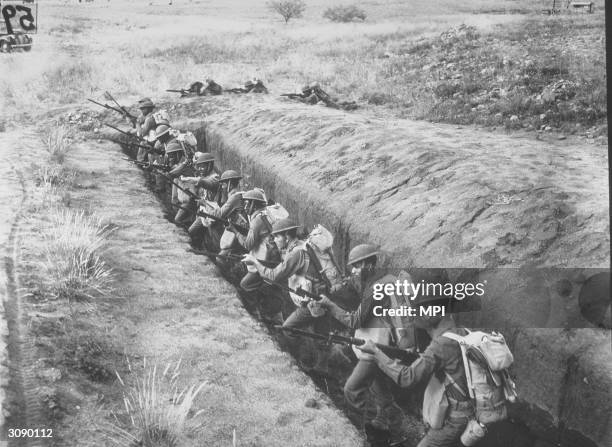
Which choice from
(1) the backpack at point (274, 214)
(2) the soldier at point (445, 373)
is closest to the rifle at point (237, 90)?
(1) the backpack at point (274, 214)

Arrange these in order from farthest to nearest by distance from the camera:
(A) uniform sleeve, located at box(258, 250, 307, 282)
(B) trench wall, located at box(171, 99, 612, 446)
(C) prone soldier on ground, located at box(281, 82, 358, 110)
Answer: (C) prone soldier on ground, located at box(281, 82, 358, 110), (A) uniform sleeve, located at box(258, 250, 307, 282), (B) trench wall, located at box(171, 99, 612, 446)

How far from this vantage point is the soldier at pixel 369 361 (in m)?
4.31

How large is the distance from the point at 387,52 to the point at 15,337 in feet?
23.9

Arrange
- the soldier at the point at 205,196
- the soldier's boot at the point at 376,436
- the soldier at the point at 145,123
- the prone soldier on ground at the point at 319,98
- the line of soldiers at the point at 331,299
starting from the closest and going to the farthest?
the line of soldiers at the point at 331,299 → the soldier's boot at the point at 376,436 → the soldier at the point at 205,196 → the soldier at the point at 145,123 → the prone soldier on ground at the point at 319,98

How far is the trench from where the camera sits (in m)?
3.64

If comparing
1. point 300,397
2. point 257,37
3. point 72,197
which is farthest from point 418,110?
point 300,397

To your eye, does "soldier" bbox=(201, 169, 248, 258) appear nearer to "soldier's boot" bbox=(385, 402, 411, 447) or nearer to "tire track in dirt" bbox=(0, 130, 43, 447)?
"tire track in dirt" bbox=(0, 130, 43, 447)

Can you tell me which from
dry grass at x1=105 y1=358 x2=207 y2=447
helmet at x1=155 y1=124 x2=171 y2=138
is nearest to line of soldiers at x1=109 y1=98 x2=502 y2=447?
helmet at x1=155 y1=124 x2=171 y2=138

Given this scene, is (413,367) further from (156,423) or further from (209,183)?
(209,183)

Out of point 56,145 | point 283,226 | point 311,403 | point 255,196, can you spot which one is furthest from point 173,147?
point 311,403

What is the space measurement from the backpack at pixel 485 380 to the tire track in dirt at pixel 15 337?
8.75 feet

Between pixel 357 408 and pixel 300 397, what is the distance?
0.57 metres

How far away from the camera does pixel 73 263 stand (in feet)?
17.6

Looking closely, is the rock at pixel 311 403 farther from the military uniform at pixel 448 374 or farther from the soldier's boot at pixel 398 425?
the military uniform at pixel 448 374
